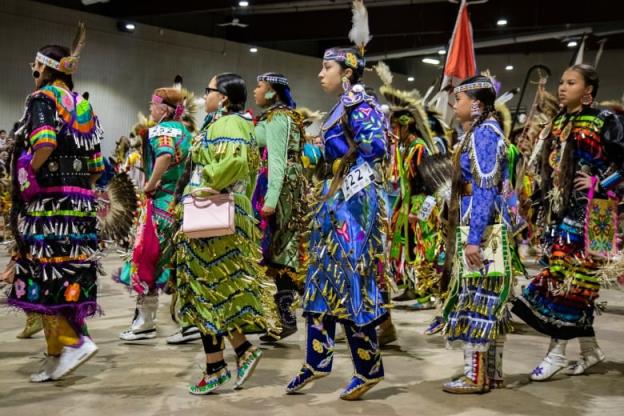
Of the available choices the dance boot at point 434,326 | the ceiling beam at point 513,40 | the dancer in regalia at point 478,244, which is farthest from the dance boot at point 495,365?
the ceiling beam at point 513,40

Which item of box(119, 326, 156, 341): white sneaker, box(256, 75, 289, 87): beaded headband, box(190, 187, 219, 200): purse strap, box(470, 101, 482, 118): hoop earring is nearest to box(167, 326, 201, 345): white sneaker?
box(119, 326, 156, 341): white sneaker

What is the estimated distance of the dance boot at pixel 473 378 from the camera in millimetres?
3414

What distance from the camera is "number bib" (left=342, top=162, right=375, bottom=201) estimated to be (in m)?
3.18

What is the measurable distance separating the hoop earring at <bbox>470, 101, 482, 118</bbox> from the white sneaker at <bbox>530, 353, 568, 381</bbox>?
1.28 m

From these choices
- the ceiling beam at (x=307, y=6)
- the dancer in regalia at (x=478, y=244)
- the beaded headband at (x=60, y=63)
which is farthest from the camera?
the ceiling beam at (x=307, y=6)

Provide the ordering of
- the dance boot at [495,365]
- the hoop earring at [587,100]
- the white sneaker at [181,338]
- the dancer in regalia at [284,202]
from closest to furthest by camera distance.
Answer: the dance boot at [495,365] < the hoop earring at [587,100] < the dancer in regalia at [284,202] < the white sneaker at [181,338]

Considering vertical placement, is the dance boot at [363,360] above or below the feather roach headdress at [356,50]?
below

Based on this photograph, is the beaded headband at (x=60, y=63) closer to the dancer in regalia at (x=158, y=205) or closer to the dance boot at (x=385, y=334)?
the dancer in regalia at (x=158, y=205)

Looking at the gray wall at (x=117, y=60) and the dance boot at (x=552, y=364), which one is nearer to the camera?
the dance boot at (x=552, y=364)

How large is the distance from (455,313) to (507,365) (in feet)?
2.68

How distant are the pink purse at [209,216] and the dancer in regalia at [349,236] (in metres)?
0.39

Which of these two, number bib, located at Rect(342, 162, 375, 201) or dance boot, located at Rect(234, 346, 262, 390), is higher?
number bib, located at Rect(342, 162, 375, 201)

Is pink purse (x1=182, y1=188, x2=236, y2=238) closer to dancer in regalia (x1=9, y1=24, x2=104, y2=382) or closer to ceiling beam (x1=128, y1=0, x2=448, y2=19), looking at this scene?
dancer in regalia (x1=9, y1=24, x2=104, y2=382)

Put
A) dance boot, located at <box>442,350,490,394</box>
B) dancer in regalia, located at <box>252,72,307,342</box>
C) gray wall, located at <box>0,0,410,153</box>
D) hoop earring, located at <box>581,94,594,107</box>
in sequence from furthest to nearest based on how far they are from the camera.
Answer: gray wall, located at <box>0,0,410,153</box>, dancer in regalia, located at <box>252,72,307,342</box>, hoop earring, located at <box>581,94,594,107</box>, dance boot, located at <box>442,350,490,394</box>
